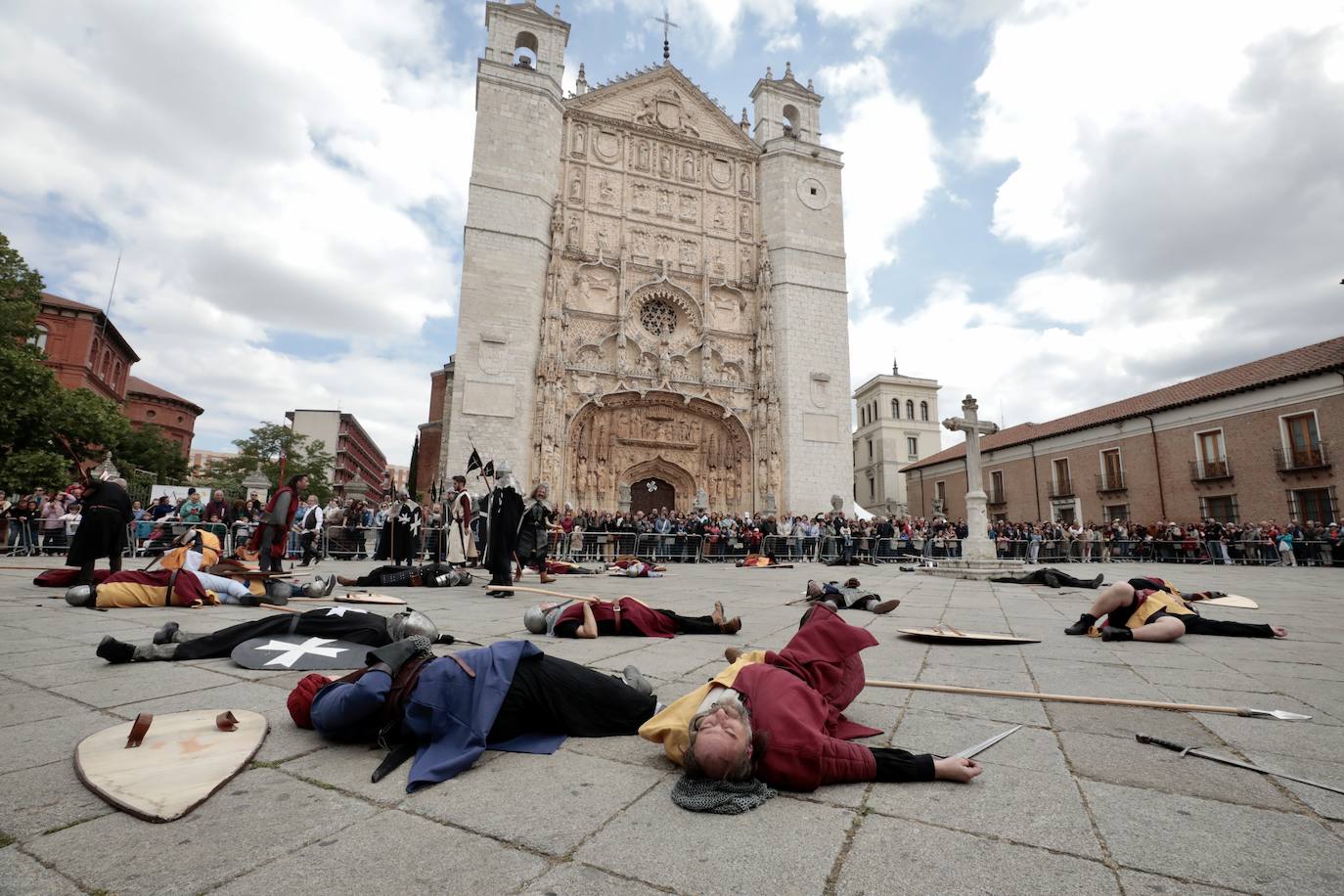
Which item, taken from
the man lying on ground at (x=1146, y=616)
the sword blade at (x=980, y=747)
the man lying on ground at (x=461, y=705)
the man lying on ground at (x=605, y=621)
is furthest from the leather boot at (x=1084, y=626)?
the man lying on ground at (x=461, y=705)

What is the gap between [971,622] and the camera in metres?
5.38

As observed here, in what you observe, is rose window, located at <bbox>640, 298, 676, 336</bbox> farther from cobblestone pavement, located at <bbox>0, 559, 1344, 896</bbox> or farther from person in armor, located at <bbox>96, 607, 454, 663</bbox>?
cobblestone pavement, located at <bbox>0, 559, 1344, 896</bbox>

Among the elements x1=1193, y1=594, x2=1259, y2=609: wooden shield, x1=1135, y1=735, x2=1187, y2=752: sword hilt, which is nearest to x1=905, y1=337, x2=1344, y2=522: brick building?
x1=1193, y1=594, x2=1259, y2=609: wooden shield

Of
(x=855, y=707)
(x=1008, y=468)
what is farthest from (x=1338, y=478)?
(x=855, y=707)

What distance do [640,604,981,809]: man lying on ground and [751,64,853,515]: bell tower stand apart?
1863 centimetres

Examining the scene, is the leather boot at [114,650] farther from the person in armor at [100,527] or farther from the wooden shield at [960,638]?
the wooden shield at [960,638]

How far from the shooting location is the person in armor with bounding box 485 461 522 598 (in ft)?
24.6

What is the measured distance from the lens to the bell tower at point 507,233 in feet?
59.7

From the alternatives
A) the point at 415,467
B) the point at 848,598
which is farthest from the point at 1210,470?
the point at 415,467

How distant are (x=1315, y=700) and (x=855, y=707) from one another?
2.21 meters

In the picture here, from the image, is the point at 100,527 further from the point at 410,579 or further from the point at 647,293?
the point at 647,293

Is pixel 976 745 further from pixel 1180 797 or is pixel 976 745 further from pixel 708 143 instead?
pixel 708 143

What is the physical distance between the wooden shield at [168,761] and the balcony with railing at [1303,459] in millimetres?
24655

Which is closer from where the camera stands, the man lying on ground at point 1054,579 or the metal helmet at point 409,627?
the metal helmet at point 409,627
